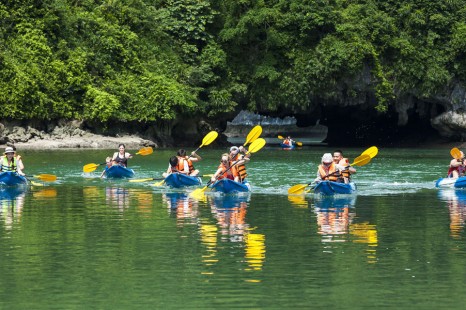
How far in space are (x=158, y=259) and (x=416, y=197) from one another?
11073 mm

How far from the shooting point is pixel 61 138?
4781cm

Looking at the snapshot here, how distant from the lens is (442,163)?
123 ft

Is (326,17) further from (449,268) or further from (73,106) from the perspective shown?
(449,268)

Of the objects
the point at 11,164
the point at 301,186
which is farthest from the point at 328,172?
the point at 11,164

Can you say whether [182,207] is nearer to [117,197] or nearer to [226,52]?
[117,197]

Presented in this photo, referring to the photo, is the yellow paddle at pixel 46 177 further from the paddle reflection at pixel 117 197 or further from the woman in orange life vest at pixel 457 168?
the woman in orange life vest at pixel 457 168

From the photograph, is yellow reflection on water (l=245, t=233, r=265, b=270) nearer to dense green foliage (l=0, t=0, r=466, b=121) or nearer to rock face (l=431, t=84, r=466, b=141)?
dense green foliage (l=0, t=0, r=466, b=121)

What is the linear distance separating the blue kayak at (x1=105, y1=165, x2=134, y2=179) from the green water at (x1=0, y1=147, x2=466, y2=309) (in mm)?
3977

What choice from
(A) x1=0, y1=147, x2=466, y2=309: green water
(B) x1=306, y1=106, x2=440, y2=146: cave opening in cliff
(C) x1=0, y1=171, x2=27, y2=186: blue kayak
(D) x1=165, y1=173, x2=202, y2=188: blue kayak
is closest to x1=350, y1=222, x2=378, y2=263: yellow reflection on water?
(A) x1=0, y1=147, x2=466, y2=309: green water

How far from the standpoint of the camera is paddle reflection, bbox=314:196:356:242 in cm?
1588

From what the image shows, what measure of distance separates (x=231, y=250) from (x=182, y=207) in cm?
673

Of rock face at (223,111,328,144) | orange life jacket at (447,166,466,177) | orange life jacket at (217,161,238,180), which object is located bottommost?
rock face at (223,111,328,144)

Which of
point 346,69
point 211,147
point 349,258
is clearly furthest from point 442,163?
point 349,258

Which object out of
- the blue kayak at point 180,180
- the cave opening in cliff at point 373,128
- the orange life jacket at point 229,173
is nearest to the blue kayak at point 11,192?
the blue kayak at point 180,180
